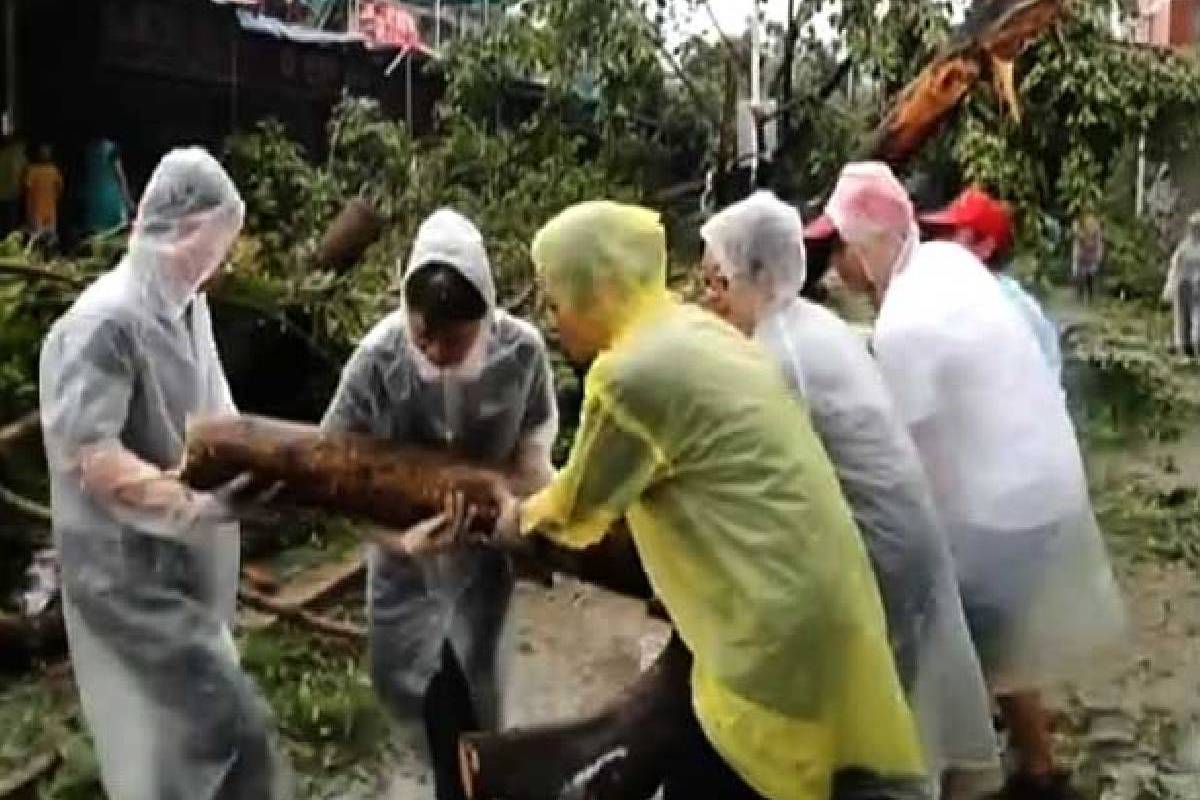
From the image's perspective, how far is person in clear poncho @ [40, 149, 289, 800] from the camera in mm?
4238

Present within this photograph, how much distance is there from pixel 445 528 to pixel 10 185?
460 inches

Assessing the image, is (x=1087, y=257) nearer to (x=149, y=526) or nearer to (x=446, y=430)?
(x=446, y=430)

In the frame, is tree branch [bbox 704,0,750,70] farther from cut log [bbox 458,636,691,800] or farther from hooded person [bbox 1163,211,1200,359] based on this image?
cut log [bbox 458,636,691,800]

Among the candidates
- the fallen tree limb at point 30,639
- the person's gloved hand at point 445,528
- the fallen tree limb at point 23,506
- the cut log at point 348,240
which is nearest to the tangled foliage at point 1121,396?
the cut log at point 348,240

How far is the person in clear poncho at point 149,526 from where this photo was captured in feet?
13.9

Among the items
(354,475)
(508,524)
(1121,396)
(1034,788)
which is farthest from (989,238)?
(1121,396)

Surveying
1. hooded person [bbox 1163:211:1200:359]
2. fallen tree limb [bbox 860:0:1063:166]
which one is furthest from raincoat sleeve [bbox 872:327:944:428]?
hooded person [bbox 1163:211:1200:359]

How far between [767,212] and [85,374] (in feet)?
4.47

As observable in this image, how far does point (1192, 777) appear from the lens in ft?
20.3

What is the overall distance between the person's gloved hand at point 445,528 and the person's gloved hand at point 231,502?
291mm

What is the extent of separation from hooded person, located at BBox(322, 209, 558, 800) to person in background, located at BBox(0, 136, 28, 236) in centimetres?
1086

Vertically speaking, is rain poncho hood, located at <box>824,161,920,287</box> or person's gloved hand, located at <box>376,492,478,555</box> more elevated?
rain poncho hood, located at <box>824,161,920,287</box>

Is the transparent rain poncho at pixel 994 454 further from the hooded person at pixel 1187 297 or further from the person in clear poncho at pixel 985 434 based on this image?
the hooded person at pixel 1187 297

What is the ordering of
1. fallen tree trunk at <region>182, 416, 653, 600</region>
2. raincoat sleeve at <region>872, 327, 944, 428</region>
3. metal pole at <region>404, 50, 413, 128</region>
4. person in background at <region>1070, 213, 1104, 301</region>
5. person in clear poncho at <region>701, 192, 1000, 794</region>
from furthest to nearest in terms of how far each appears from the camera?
metal pole at <region>404, 50, 413, 128</region> < person in background at <region>1070, 213, 1104, 301</region> < raincoat sleeve at <region>872, 327, 944, 428</region> < person in clear poncho at <region>701, 192, 1000, 794</region> < fallen tree trunk at <region>182, 416, 653, 600</region>
